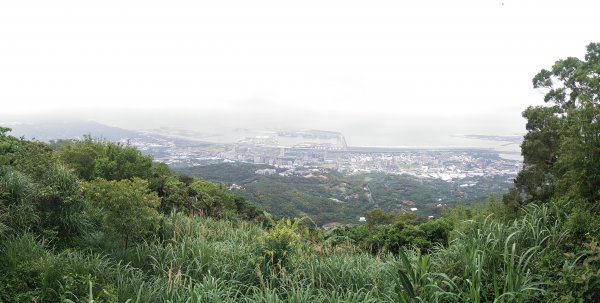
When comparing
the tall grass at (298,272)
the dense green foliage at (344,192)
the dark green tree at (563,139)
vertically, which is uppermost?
the dark green tree at (563,139)

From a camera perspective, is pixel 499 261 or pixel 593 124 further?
pixel 593 124

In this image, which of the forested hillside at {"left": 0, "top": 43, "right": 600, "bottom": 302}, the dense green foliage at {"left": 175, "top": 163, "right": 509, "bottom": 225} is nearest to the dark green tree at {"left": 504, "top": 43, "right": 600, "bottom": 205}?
the forested hillside at {"left": 0, "top": 43, "right": 600, "bottom": 302}

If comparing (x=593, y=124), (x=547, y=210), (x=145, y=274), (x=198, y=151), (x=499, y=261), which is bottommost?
(x=198, y=151)

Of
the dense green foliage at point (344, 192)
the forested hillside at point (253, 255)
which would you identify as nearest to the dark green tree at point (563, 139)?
the forested hillside at point (253, 255)

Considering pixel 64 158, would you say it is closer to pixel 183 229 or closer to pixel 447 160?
pixel 183 229

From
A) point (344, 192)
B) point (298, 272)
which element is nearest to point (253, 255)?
point (298, 272)

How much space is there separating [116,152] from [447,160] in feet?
308

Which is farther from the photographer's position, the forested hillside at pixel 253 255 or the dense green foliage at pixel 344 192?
the dense green foliage at pixel 344 192

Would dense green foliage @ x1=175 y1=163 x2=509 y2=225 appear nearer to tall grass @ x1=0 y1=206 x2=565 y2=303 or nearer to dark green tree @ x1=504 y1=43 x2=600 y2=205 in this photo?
dark green tree @ x1=504 y1=43 x2=600 y2=205

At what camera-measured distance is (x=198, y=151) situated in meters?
101

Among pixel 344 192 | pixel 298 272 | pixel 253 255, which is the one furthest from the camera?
pixel 344 192

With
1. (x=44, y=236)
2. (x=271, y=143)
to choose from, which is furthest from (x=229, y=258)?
(x=271, y=143)

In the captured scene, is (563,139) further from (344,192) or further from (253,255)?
(344,192)

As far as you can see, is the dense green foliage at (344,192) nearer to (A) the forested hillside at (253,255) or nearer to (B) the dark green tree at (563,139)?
(B) the dark green tree at (563,139)
